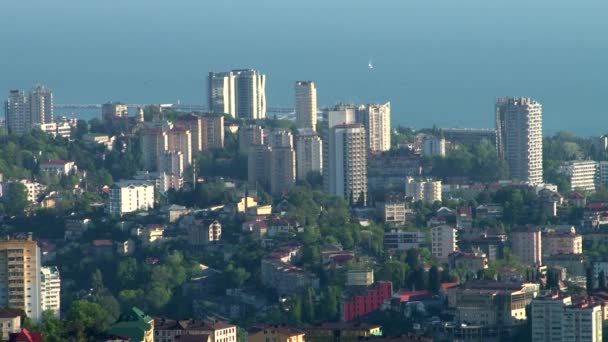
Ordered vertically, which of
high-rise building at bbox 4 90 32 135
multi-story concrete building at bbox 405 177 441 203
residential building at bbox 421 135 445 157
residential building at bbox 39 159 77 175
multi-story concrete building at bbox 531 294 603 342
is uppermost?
high-rise building at bbox 4 90 32 135

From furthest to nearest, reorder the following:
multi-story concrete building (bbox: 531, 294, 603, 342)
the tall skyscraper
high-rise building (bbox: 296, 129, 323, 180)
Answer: the tall skyscraper
high-rise building (bbox: 296, 129, 323, 180)
multi-story concrete building (bbox: 531, 294, 603, 342)

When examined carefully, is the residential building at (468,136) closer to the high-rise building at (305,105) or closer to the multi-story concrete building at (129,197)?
the high-rise building at (305,105)

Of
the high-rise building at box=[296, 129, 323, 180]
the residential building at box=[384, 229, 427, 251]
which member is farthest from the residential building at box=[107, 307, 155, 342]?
the high-rise building at box=[296, 129, 323, 180]

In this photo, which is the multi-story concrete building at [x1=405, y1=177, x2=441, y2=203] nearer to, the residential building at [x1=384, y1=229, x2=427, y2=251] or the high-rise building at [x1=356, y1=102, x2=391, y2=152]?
the high-rise building at [x1=356, y1=102, x2=391, y2=152]

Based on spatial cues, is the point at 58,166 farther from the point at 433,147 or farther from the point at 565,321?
the point at 565,321

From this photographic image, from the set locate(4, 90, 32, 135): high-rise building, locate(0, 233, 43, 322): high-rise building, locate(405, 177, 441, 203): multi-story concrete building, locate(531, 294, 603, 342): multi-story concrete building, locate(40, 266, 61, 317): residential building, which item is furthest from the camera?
locate(4, 90, 32, 135): high-rise building

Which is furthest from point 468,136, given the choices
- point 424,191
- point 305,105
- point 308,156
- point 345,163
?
point 424,191

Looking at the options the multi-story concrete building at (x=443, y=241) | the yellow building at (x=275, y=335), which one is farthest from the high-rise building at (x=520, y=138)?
the yellow building at (x=275, y=335)
